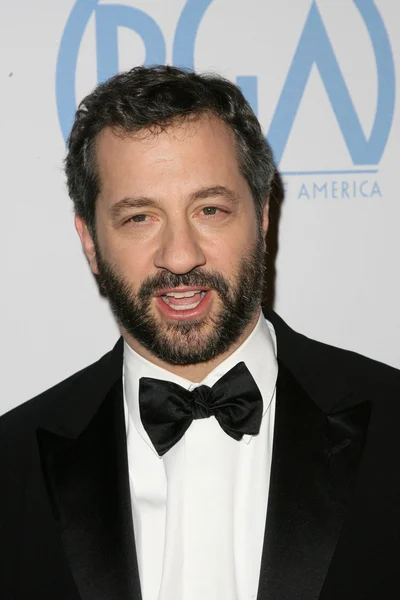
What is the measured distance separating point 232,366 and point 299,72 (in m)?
0.86

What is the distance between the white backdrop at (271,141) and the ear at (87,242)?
15cm

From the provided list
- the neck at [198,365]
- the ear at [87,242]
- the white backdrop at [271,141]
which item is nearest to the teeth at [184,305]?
the neck at [198,365]

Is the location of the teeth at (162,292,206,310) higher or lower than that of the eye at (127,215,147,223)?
→ lower

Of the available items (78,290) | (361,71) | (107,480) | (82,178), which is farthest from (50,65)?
(107,480)

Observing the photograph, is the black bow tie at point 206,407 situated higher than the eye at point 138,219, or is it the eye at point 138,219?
the eye at point 138,219

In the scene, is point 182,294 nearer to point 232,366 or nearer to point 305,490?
point 232,366

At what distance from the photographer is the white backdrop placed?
235 centimetres

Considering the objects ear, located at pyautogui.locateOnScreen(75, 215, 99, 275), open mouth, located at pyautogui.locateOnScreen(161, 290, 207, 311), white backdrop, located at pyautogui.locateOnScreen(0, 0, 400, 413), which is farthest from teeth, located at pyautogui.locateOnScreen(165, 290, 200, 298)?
white backdrop, located at pyautogui.locateOnScreen(0, 0, 400, 413)

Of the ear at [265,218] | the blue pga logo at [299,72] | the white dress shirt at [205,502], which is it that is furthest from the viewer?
the blue pga logo at [299,72]

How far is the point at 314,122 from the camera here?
94.3 inches

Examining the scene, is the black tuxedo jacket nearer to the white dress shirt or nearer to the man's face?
the white dress shirt

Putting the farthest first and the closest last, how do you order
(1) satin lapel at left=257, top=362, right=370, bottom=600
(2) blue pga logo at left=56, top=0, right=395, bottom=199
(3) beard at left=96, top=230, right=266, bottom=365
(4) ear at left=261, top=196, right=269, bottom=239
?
(2) blue pga logo at left=56, top=0, right=395, bottom=199 → (4) ear at left=261, top=196, right=269, bottom=239 → (3) beard at left=96, top=230, right=266, bottom=365 → (1) satin lapel at left=257, top=362, right=370, bottom=600

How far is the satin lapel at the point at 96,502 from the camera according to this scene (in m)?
1.84

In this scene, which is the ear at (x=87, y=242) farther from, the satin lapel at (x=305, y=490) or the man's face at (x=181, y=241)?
the satin lapel at (x=305, y=490)
